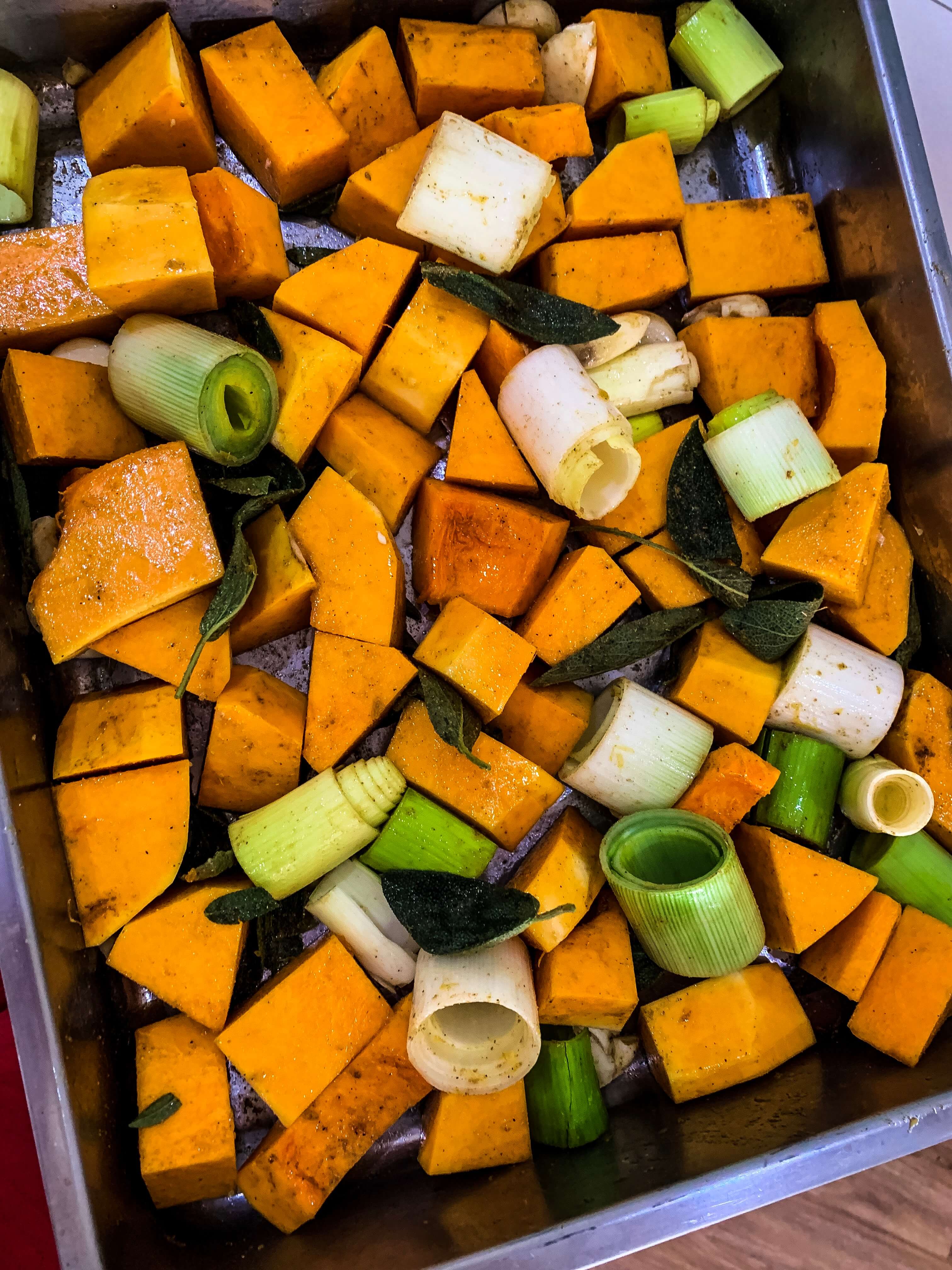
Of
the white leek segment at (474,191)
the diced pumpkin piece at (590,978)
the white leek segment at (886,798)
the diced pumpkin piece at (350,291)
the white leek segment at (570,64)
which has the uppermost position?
the white leek segment at (570,64)

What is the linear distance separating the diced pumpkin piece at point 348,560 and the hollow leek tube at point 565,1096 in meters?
0.86

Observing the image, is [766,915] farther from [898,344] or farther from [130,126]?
[130,126]

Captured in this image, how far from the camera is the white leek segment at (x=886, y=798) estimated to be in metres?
1.80

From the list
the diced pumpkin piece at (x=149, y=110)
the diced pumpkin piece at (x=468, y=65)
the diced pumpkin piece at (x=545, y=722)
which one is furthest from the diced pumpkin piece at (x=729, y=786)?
the diced pumpkin piece at (x=149, y=110)

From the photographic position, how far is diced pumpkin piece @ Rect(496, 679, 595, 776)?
5.94ft

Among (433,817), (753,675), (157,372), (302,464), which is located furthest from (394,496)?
(753,675)

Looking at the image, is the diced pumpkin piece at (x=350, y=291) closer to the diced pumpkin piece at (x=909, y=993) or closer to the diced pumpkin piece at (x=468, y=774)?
the diced pumpkin piece at (x=468, y=774)

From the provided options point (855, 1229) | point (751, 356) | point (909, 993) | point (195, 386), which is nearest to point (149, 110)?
point (195, 386)

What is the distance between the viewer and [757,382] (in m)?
1.94

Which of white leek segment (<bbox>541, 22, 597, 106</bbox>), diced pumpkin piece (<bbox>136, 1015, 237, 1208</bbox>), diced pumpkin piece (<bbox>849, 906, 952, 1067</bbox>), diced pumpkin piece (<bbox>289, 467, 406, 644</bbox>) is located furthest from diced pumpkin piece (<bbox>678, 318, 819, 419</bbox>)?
diced pumpkin piece (<bbox>136, 1015, 237, 1208</bbox>)

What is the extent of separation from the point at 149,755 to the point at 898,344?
1.69m

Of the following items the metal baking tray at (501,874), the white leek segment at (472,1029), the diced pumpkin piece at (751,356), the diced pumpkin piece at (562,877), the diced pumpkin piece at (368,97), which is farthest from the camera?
the diced pumpkin piece at (751,356)

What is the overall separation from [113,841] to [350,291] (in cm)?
112

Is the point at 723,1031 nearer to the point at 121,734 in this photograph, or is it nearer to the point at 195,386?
the point at 121,734
